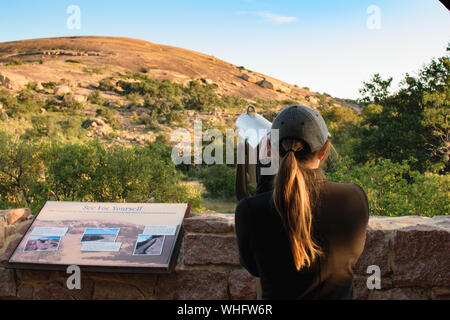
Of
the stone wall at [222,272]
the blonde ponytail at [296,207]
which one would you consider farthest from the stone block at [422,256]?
the blonde ponytail at [296,207]

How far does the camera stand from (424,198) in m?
4.90

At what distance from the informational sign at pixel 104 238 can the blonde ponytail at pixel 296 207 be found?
47.4 inches

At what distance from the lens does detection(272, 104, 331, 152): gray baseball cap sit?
3.92 ft

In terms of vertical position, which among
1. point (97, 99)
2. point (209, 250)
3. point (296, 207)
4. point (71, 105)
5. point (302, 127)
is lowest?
point (209, 250)

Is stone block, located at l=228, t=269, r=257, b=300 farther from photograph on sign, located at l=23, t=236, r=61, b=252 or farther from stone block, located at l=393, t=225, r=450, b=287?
photograph on sign, located at l=23, t=236, r=61, b=252

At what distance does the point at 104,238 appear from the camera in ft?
7.44

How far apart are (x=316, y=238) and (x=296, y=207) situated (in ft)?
0.47

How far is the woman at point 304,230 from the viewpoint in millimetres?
1126

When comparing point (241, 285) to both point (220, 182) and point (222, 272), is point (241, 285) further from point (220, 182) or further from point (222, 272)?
point (220, 182)

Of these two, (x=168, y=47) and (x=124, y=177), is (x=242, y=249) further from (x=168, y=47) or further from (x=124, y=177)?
(x=168, y=47)

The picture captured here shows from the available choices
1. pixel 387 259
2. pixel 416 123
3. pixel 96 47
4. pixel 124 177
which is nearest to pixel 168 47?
pixel 96 47

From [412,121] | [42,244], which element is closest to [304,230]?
[42,244]

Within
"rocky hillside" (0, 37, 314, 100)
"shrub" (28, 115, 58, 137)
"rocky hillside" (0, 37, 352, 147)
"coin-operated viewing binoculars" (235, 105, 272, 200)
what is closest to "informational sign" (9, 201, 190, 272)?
"coin-operated viewing binoculars" (235, 105, 272, 200)
